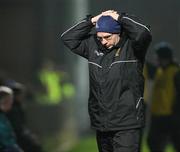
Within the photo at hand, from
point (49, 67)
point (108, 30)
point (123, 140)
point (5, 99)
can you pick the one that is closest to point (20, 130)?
point (5, 99)

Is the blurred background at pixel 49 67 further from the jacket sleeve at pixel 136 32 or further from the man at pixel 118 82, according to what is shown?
the jacket sleeve at pixel 136 32

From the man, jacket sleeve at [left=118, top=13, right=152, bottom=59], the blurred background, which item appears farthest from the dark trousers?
the blurred background

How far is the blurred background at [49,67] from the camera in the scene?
1520 cm

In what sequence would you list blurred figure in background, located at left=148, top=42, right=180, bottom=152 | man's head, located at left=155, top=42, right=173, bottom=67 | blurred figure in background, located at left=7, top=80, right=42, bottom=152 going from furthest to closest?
blurred figure in background, located at left=148, top=42, right=180, bottom=152 → man's head, located at left=155, top=42, right=173, bottom=67 → blurred figure in background, located at left=7, top=80, right=42, bottom=152

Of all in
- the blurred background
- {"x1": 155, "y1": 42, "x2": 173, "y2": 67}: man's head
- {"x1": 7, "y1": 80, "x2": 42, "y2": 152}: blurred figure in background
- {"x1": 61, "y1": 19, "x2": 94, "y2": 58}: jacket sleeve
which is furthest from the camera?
the blurred background

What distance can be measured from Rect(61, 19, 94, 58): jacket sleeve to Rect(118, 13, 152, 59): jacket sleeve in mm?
425

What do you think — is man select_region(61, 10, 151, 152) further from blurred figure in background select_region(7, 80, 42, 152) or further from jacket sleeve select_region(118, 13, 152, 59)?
blurred figure in background select_region(7, 80, 42, 152)

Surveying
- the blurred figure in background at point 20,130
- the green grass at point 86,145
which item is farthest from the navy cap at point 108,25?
the green grass at point 86,145

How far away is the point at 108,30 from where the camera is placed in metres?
7.73

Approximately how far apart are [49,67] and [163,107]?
274 inches

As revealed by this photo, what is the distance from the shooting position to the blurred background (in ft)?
49.9

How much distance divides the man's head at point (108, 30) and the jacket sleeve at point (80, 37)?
0.35m

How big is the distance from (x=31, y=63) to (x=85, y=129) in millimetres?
2064

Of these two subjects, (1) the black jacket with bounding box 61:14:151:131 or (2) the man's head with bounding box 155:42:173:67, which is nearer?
(1) the black jacket with bounding box 61:14:151:131
